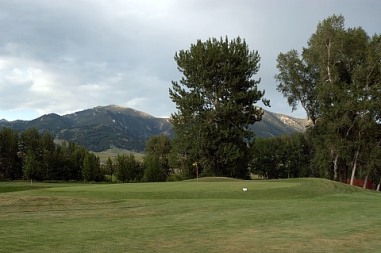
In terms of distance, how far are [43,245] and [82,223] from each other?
4016 mm

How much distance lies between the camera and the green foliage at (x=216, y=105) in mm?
54031

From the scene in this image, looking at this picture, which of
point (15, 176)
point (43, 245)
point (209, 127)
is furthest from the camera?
point (15, 176)

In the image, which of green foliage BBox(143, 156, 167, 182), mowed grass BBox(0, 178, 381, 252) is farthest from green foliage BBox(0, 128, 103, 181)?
mowed grass BBox(0, 178, 381, 252)

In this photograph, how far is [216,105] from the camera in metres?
54.7

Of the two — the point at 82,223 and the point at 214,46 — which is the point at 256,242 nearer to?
the point at 82,223

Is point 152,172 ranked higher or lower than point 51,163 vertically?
lower

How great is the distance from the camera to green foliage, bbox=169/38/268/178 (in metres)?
54.0

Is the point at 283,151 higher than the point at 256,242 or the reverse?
higher

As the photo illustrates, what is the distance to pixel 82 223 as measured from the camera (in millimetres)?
13797

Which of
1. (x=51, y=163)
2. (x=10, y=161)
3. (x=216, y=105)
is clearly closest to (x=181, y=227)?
(x=216, y=105)

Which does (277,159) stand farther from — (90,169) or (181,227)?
(181,227)

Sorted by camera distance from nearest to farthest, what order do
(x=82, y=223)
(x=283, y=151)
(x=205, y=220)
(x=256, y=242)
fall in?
(x=256, y=242) < (x=82, y=223) < (x=205, y=220) < (x=283, y=151)

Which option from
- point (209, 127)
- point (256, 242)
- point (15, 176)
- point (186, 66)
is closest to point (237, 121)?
point (209, 127)

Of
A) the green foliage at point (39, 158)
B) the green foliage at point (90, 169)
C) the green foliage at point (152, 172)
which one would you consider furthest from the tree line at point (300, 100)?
the green foliage at point (39, 158)
